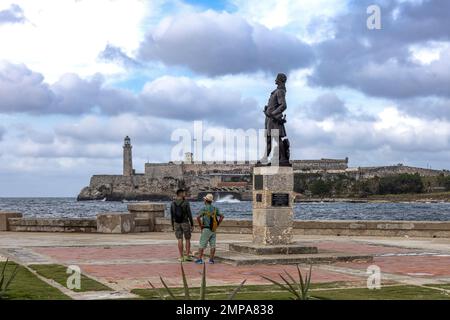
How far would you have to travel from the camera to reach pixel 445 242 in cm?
2158

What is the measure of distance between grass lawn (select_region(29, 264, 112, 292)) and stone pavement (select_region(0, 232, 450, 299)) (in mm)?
224

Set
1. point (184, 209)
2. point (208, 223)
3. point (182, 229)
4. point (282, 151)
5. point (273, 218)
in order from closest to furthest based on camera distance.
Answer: point (208, 223) < point (184, 209) < point (182, 229) < point (273, 218) < point (282, 151)

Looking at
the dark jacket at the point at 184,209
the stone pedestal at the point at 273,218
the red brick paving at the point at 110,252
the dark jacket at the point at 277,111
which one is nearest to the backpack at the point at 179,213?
the dark jacket at the point at 184,209

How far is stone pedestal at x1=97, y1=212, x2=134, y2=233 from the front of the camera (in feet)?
85.0

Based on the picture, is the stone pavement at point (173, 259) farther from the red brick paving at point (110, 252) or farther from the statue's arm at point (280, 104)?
the statue's arm at point (280, 104)

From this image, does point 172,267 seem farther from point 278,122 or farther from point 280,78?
point 280,78

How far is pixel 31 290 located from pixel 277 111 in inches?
327

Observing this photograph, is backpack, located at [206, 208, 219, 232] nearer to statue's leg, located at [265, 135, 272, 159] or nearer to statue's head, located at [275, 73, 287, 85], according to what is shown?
statue's leg, located at [265, 135, 272, 159]

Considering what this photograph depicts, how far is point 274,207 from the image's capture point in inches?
670

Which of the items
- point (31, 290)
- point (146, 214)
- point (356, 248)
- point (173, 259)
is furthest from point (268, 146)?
point (146, 214)

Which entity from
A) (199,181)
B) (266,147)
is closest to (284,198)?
(266,147)

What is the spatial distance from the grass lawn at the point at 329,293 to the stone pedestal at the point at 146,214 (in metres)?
15.8

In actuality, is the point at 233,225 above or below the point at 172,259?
above

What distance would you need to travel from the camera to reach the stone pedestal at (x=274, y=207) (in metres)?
16.9
